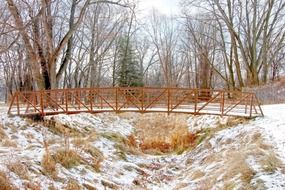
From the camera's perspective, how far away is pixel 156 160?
39.4 ft

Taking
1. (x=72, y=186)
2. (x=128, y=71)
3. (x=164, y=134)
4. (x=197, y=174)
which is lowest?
(x=197, y=174)

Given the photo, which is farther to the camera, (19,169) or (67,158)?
(67,158)

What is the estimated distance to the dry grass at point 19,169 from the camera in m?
6.92

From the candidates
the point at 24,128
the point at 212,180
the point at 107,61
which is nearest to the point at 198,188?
the point at 212,180

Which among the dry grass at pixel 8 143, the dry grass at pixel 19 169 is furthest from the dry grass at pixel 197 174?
the dry grass at pixel 8 143

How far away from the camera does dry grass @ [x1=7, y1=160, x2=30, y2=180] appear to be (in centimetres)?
692

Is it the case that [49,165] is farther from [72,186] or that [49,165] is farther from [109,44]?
[109,44]

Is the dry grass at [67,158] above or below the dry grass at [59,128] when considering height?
below

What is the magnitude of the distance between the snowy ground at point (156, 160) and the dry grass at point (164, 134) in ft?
3.65

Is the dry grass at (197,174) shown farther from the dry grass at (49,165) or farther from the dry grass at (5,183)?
the dry grass at (5,183)

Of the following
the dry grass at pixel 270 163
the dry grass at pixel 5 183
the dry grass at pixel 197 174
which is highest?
the dry grass at pixel 270 163

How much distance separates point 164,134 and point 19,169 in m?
9.88

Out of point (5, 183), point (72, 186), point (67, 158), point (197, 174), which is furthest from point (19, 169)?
point (197, 174)

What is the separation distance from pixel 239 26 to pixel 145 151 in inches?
731
